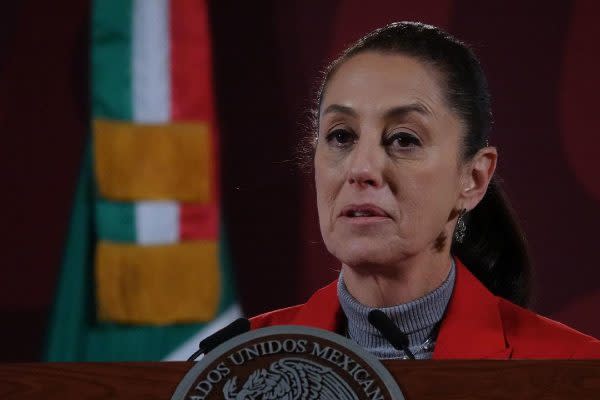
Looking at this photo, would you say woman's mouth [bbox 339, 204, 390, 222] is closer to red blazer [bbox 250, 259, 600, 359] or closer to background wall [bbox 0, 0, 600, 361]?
red blazer [bbox 250, 259, 600, 359]

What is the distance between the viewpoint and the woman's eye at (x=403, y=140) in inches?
40.6

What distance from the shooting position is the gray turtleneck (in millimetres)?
1050

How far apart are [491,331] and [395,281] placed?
0.41ft

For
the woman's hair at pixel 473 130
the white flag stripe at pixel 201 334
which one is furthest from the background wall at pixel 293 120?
the woman's hair at pixel 473 130

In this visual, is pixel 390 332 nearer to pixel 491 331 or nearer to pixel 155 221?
pixel 491 331

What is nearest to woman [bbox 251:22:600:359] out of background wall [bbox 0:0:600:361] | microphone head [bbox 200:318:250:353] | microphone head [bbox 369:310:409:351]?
microphone head [bbox 369:310:409:351]

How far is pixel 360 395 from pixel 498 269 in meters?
0.66

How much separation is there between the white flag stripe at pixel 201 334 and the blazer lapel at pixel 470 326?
0.92 metres

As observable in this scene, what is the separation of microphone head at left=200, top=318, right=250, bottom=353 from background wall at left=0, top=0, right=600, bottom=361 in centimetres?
121

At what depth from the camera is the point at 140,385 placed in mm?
663

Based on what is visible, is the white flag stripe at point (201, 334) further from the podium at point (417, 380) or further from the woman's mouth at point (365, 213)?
the podium at point (417, 380)

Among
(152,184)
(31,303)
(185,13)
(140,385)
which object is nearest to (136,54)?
(185,13)

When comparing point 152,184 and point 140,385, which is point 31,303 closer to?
point 152,184

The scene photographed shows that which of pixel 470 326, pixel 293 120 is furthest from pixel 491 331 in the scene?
pixel 293 120
